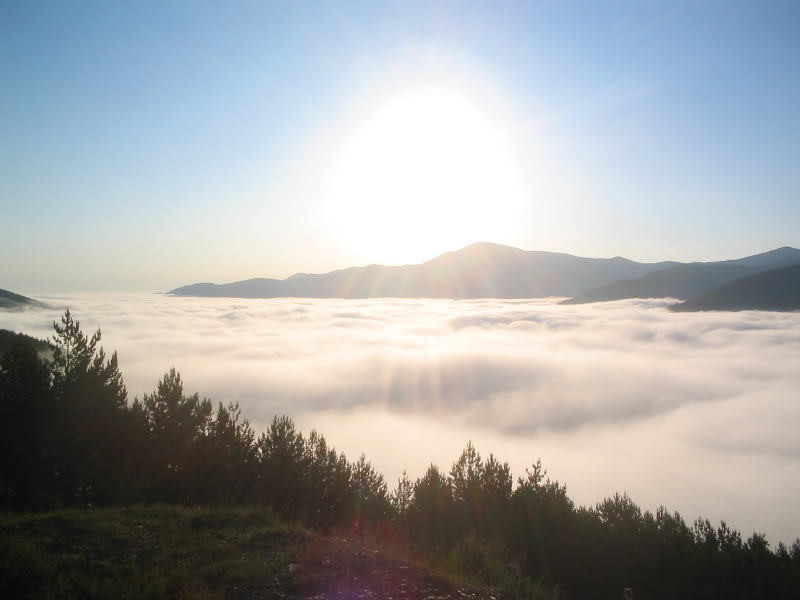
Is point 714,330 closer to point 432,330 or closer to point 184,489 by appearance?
point 432,330

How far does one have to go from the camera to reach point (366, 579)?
26.8ft

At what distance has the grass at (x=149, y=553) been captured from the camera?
6.62m

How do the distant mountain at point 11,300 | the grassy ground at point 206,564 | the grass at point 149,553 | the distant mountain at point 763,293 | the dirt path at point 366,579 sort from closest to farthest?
the grass at point 149,553 < the grassy ground at point 206,564 < the dirt path at point 366,579 < the distant mountain at point 11,300 < the distant mountain at point 763,293

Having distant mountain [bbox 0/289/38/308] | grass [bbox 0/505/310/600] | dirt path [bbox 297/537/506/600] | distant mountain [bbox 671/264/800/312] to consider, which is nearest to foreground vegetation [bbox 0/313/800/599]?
grass [bbox 0/505/310/600]

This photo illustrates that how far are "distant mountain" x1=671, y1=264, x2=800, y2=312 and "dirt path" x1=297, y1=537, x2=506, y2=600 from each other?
17550cm

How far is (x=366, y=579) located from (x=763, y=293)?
179m

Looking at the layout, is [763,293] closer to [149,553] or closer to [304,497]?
[304,497]

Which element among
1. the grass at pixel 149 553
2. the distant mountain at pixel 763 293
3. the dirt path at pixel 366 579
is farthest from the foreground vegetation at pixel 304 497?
the distant mountain at pixel 763 293

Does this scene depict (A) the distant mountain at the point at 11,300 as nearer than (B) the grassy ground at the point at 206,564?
No

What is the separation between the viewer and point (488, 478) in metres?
20.2

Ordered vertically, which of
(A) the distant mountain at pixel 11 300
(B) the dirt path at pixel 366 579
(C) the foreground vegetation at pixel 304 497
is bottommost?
(C) the foreground vegetation at pixel 304 497

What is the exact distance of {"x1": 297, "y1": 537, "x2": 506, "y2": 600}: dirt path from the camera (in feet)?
25.0

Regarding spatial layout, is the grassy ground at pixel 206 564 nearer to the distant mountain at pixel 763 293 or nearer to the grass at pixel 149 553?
the grass at pixel 149 553

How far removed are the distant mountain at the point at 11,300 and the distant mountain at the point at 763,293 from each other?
699ft
